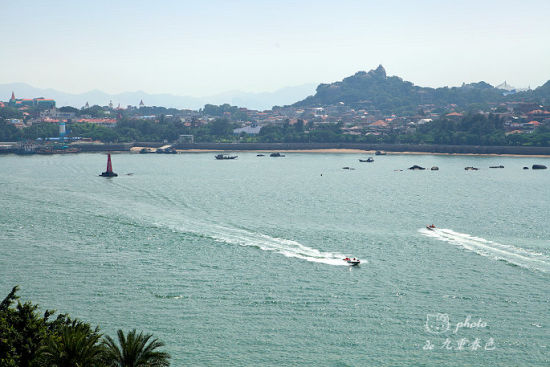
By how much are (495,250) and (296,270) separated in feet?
69.3

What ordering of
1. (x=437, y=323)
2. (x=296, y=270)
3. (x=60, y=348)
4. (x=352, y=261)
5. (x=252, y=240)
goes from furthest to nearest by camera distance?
1. (x=252, y=240)
2. (x=352, y=261)
3. (x=296, y=270)
4. (x=437, y=323)
5. (x=60, y=348)

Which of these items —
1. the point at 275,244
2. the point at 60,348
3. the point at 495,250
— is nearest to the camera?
the point at 60,348

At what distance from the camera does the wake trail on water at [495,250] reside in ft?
180

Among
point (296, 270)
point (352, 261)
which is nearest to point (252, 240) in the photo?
point (296, 270)

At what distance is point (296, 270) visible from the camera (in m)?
53.8

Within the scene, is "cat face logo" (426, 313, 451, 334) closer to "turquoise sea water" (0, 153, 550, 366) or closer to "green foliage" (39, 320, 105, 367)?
"turquoise sea water" (0, 153, 550, 366)

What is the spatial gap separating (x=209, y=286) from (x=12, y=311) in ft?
71.4

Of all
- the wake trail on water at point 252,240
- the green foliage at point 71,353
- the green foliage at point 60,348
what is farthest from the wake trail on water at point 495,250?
the green foliage at point 71,353

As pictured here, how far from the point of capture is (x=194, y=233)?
68812 mm

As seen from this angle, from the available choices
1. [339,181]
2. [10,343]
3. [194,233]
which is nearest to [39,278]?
[194,233]

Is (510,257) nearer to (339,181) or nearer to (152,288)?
(152,288)

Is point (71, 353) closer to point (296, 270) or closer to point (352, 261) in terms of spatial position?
point (296, 270)

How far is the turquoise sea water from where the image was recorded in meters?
39.1

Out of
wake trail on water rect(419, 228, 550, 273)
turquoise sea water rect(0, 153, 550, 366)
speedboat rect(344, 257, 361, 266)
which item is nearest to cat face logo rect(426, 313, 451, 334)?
turquoise sea water rect(0, 153, 550, 366)
